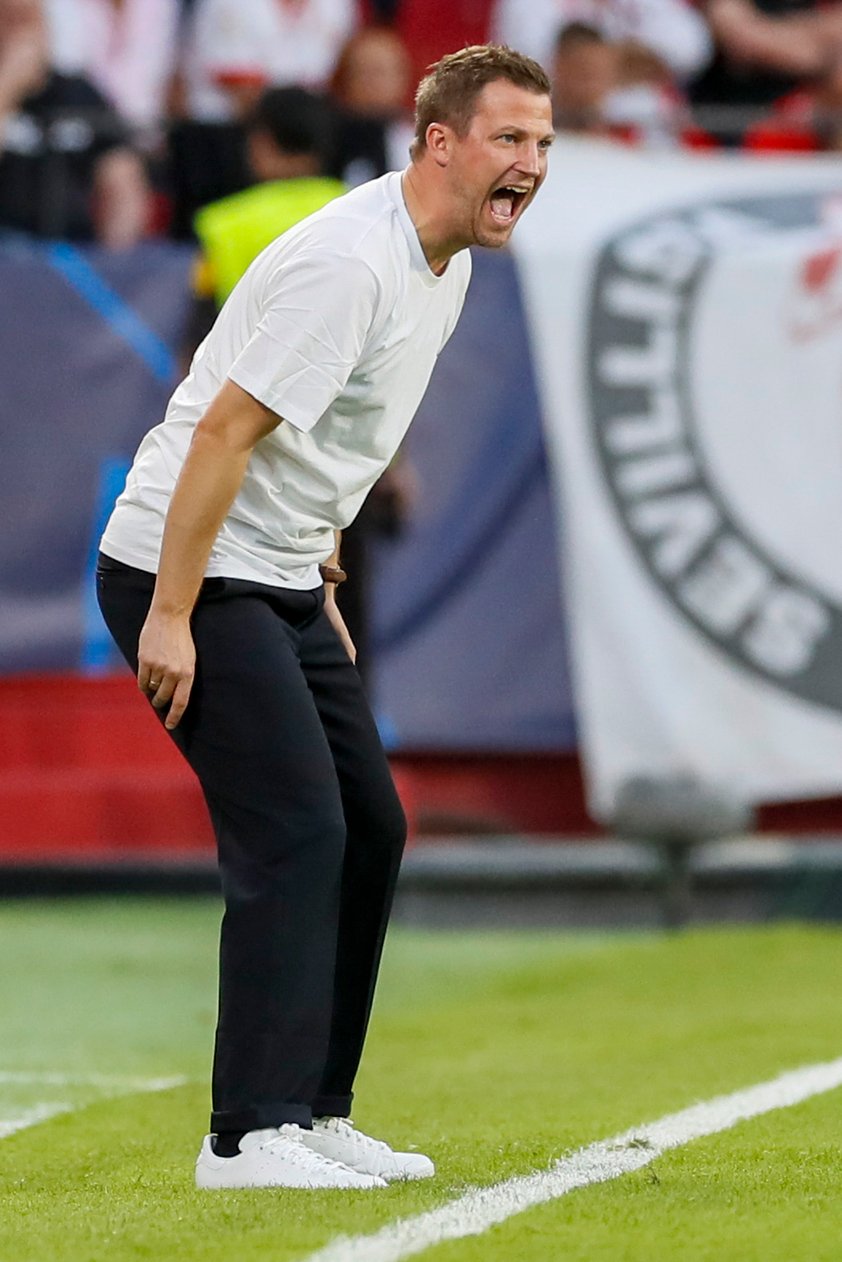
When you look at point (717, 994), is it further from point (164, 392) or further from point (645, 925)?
point (164, 392)

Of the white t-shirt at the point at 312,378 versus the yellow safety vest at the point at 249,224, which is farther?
the yellow safety vest at the point at 249,224

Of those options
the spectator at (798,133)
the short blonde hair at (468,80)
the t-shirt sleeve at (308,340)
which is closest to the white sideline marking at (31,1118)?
the t-shirt sleeve at (308,340)

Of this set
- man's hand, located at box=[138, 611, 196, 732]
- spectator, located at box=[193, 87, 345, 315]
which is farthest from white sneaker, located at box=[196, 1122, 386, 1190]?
spectator, located at box=[193, 87, 345, 315]

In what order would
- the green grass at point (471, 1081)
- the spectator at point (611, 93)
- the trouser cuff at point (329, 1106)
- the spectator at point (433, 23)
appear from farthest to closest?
1. the spectator at point (433, 23)
2. the spectator at point (611, 93)
3. the trouser cuff at point (329, 1106)
4. the green grass at point (471, 1081)

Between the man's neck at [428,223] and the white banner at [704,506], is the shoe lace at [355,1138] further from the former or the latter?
the white banner at [704,506]

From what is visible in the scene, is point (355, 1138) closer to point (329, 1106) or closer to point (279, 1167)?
point (329, 1106)

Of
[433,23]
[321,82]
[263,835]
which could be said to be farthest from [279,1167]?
[433,23]

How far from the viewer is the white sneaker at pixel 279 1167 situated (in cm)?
365

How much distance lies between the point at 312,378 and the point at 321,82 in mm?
7673

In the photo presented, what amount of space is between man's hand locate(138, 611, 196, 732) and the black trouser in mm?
50

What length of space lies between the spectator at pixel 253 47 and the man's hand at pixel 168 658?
743 cm

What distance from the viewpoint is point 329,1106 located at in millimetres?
4012

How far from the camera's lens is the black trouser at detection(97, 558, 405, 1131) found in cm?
371

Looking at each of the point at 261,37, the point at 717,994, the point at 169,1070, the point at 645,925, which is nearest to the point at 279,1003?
the point at 169,1070
